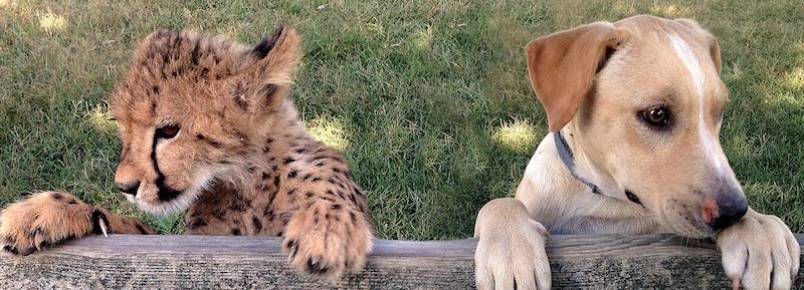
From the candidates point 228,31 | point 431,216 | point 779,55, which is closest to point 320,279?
point 431,216

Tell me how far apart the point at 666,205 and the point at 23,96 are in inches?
131

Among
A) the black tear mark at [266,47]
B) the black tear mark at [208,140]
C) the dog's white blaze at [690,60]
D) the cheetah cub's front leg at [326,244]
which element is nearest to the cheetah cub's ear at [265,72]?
the black tear mark at [266,47]

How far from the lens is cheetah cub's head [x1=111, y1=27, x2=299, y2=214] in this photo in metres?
2.11

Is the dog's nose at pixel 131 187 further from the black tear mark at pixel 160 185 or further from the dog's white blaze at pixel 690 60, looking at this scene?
the dog's white blaze at pixel 690 60

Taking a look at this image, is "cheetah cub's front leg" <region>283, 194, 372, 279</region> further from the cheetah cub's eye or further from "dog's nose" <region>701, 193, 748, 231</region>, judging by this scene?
"dog's nose" <region>701, 193, 748, 231</region>

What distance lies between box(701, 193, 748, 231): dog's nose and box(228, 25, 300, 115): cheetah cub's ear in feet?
3.53

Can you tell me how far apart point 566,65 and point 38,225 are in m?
1.37

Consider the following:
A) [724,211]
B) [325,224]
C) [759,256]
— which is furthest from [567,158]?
[325,224]

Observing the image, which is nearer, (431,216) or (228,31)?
(431,216)

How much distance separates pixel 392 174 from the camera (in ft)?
12.8

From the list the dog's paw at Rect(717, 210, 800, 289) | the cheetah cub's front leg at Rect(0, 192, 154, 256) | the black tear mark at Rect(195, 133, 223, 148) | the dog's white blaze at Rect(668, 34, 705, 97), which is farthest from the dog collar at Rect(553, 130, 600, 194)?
the cheetah cub's front leg at Rect(0, 192, 154, 256)

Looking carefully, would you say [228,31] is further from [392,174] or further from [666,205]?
[666,205]

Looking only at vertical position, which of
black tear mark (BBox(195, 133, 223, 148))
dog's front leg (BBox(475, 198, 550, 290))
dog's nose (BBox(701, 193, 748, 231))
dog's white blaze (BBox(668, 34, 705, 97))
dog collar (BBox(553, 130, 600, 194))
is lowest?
dog collar (BBox(553, 130, 600, 194))

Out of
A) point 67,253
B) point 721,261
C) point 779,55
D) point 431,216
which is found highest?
point 67,253
